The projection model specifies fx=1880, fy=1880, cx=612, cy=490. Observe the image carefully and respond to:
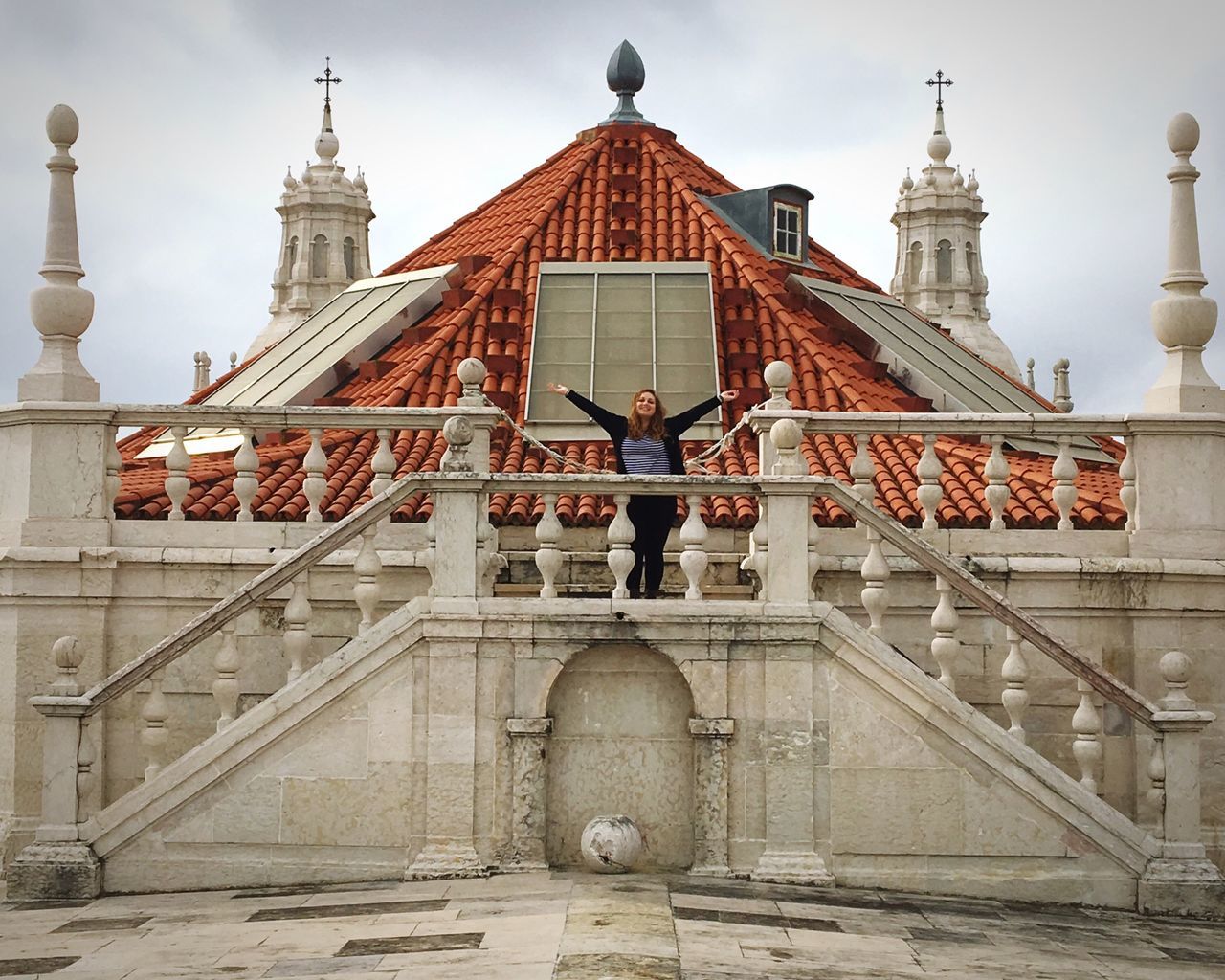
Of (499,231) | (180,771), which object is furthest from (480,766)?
(499,231)

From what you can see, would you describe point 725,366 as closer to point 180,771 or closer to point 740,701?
point 740,701

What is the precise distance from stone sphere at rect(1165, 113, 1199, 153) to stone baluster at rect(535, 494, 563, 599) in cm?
574

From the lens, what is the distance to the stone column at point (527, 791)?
12.0 meters

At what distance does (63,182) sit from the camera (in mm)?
14539

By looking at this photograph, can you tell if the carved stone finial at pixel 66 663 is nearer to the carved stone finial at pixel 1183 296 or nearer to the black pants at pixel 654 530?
the black pants at pixel 654 530

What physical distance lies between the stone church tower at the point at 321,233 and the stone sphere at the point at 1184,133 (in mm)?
40154

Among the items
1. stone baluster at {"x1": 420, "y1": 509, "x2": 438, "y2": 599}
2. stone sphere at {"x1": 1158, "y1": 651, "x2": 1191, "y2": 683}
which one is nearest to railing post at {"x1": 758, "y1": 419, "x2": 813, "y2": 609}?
stone baluster at {"x1": 420, "y1": 509, "x2": 438, "y2": 599}

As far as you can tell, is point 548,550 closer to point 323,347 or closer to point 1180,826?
point 1180,826

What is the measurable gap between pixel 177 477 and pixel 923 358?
8.01 m

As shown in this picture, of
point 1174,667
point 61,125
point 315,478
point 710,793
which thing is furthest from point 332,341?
point 1174,667

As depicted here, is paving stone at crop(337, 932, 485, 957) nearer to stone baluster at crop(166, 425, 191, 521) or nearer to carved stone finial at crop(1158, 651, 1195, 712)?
stone baluster at crop(166, 425, 191, 521)

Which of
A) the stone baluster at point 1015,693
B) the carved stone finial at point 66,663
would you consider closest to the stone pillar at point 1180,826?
the stone baluster at point 1015,693

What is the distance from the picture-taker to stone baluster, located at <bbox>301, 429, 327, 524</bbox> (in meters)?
13.6

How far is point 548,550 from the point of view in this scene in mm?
12328
